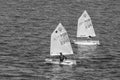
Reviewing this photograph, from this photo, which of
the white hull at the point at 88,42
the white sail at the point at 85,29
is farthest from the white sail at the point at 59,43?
the white sail at the point at 85,29

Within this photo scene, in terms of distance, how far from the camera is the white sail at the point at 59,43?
145 metres

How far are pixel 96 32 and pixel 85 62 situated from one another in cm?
4329

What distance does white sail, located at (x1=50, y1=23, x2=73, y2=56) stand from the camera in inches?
5699

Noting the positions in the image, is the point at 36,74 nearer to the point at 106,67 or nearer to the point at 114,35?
the point at 106,67

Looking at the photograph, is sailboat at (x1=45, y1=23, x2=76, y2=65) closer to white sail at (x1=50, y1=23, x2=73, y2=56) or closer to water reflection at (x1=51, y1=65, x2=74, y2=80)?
white sail at (x1=50, y1=23, x2=73, y2=56)

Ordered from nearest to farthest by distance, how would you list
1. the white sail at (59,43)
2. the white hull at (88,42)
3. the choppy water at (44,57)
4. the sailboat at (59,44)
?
the choppy water at (44,57), the sailboat at (59,44), the white sail at (59,43), the white hull at (88,42)

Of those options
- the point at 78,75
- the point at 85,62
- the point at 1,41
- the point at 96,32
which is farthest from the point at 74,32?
the point at 78,75

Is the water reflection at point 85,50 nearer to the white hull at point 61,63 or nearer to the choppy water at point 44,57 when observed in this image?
the choppy water at point 44,57

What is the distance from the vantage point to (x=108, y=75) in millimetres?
135750

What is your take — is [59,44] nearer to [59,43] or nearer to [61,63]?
[59,43]

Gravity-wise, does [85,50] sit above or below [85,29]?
below

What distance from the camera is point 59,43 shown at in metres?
146

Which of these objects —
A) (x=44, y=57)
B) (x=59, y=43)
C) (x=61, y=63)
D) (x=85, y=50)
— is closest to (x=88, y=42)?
(x=85, y=50)

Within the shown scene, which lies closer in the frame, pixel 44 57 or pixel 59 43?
pixel 59 43
